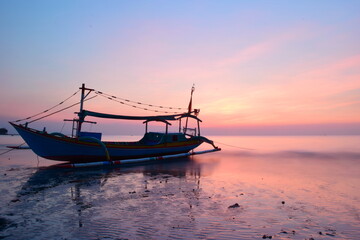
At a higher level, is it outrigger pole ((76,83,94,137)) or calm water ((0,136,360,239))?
outrigger pole ((76,83,94,137))

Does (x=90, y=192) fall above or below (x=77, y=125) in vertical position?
below

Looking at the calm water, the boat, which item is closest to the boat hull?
the boat

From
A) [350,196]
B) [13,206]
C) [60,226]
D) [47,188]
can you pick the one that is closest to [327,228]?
[350,196]

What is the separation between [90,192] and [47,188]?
282 centimetres

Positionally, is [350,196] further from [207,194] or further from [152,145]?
[152,145]

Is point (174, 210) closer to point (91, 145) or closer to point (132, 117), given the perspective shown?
point (91, 145)

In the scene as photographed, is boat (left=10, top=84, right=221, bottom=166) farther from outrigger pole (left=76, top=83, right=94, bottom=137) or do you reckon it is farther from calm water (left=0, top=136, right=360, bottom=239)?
calm water (left=0, top=136, right=360, bottom=239)

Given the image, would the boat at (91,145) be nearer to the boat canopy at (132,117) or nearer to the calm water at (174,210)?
the boat canopy at (132,117)

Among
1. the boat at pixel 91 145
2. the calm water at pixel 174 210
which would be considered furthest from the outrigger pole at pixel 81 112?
the calm water at pixel 174 210

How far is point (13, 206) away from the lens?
909 cm

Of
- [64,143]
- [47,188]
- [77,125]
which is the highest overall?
[77,125]

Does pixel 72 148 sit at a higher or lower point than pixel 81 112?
lower

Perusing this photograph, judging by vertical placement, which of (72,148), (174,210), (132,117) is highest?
(132,117)

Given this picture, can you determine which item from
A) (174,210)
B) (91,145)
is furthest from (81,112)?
(174,210)
